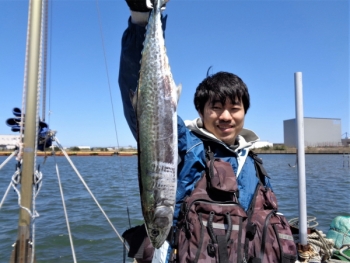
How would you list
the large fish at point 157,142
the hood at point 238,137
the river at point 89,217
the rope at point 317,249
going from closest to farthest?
the large fish at point 157,142 < the hood at point 238,137 < the rope at point 317,249 < the river at point 89,217

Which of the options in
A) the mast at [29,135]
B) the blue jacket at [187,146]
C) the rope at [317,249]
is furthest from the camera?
the rope at [317,249]

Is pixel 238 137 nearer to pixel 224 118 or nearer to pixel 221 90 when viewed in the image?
pixel 224 118

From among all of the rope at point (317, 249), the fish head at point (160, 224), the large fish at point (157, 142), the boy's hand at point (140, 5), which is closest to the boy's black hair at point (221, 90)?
the large fish at point (157, 142)

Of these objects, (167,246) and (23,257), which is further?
(23,257)

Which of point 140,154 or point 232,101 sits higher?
point 232,101

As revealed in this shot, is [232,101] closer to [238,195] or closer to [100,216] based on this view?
[238,195]

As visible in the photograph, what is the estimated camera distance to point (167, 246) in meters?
2.05

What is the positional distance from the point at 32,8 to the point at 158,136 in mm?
2354

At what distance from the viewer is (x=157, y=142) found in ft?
5.70

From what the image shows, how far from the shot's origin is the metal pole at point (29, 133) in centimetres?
298

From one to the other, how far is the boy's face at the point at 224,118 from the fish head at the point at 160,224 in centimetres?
86

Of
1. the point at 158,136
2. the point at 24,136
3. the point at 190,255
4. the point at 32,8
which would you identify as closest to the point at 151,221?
the point at 190,255

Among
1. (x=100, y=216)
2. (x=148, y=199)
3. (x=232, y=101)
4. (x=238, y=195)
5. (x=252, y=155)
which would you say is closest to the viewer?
(x=148, y=199)

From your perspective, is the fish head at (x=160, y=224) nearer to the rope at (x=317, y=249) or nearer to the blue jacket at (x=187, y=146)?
the blue jacket at (x=187, y=146)
